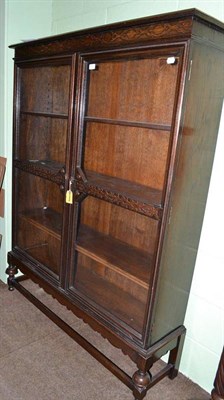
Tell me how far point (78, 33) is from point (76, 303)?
1486 millimetres

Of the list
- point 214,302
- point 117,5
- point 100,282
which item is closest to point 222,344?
point 214,302

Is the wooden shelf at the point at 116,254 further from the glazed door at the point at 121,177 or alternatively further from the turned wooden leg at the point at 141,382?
the turned wooden leg at the point at 141,382

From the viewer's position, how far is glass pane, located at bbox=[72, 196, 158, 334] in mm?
1638

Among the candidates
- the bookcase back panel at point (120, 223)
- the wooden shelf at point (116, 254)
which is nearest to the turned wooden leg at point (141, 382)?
the wooden shelf at point (116, 254)

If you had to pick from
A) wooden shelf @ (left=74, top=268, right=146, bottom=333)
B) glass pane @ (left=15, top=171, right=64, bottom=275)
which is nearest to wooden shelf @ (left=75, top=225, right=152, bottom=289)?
wooden shelf @ (left=74, top=268, right=146, bottom=333)

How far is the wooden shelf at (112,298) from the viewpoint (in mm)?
1601

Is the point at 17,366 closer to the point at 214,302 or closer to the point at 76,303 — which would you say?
the point at 76,303

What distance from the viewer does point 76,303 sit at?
183 cm

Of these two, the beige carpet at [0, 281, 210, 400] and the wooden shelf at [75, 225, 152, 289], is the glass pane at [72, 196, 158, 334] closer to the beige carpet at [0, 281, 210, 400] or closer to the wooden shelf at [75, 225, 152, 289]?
the wooden shelf at [75, 225, 152, 289]

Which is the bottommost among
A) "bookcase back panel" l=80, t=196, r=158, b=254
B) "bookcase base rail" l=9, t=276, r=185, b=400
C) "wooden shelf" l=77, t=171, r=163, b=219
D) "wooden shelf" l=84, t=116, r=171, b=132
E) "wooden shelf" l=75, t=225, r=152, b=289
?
"bookcase base rail" l=9, t=276, r=185, b=400

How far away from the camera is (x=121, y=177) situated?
184 cm

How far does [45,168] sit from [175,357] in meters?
1.37

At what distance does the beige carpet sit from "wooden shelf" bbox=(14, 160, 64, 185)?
3.43 ft

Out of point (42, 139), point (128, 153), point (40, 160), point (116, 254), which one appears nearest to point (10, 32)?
point (42, 139)
